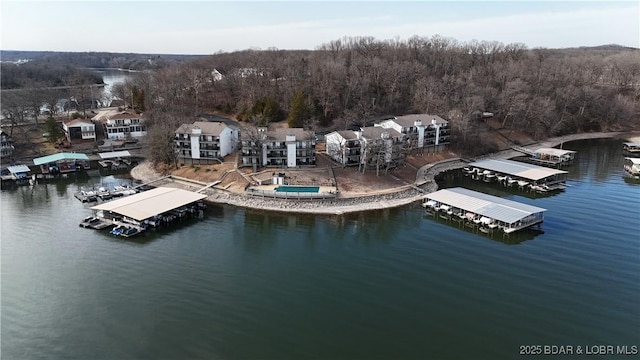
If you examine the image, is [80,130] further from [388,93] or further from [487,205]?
[487,205]

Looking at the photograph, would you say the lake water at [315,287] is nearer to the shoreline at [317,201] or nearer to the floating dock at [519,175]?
the shoreline at [317,201]

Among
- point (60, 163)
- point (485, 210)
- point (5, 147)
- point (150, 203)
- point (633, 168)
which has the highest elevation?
point (5, 147)

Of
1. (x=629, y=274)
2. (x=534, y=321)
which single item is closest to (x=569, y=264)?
(x=629, y=274)

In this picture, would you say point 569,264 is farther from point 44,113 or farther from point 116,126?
point 44,113

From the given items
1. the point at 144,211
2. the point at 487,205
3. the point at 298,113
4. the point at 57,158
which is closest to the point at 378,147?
the point at 487,205

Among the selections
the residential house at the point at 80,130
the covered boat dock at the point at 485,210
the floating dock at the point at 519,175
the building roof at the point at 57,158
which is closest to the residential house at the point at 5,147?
the building roof at the point at 57,158

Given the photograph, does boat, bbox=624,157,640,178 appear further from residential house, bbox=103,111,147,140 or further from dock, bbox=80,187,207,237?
residential house, bbox=103,111,147,140
